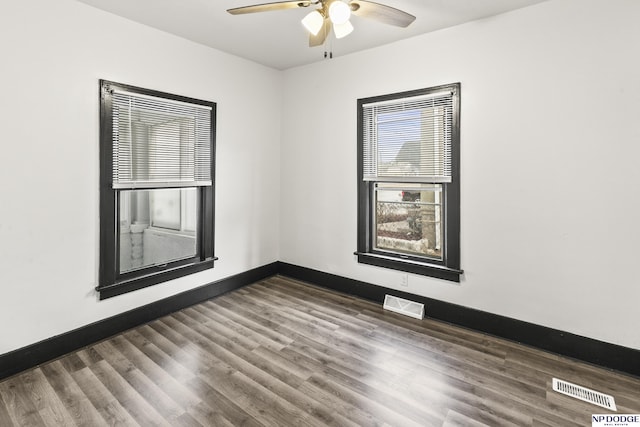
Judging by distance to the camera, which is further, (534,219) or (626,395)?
(534,219)

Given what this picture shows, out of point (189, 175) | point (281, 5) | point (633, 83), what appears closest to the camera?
point (281, 5)

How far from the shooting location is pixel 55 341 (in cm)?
259

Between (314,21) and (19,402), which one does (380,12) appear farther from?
(19,402)

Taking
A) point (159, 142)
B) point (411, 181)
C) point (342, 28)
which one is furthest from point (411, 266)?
point (159, 142)

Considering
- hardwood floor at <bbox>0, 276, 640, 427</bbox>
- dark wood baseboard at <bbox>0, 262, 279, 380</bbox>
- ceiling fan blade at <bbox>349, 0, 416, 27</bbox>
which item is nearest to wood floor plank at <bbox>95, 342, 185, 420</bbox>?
hardwood floor at <bbox>0, 276, 640, 427</bbox>

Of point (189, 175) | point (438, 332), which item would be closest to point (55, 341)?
point (189, 175)

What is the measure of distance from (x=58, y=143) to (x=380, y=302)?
130 inches

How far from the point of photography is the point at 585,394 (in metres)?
2.17

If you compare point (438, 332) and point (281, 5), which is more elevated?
point (281, 5)

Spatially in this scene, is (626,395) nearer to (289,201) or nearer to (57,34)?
(289,201)

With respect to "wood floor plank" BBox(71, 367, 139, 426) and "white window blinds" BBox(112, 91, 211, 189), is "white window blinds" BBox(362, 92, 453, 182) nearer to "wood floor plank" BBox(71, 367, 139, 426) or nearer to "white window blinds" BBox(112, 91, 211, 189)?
"white window blinds" BBox(112, 91, 211, 189)

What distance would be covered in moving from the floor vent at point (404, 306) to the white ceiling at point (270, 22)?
2678 mm

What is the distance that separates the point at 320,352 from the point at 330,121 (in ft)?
8.54

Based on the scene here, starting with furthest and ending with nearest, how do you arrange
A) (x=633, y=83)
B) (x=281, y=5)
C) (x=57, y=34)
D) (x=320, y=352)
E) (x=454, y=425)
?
1. (x=320, y=352)
2. (x=57, y=34)
3. (x=633, y=83)
4. (x=281, y=5)
5. (x=454, y=425)
